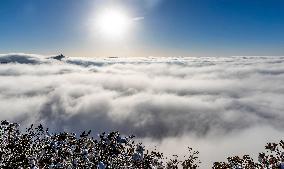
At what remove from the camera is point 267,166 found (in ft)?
81.9

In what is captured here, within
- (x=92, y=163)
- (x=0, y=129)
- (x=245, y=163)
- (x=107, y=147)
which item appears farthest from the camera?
(x=245, y=163)

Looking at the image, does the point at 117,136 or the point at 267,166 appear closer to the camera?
the point at 117,136

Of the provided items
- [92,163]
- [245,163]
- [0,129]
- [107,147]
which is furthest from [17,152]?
[245,163]

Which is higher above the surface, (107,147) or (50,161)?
(107,147)

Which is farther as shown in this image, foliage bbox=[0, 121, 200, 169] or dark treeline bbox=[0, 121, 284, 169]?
dark treeline bbox=[0, 121, 284, 169]

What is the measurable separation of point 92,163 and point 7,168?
4.54 meters

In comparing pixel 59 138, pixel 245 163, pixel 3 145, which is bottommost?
pixel 245 163

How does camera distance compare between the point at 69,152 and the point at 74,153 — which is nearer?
the point at 74,153

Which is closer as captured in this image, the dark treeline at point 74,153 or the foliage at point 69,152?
the foliage at point 69,152

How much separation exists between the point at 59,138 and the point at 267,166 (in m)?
14.2

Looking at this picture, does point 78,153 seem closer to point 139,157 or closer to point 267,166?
point 139,157

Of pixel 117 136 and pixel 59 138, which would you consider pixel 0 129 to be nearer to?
pixel 59 138

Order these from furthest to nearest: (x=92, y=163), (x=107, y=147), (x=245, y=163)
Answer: (x=245, y=163) → (x=92, y=163) → (x=107, y=147)

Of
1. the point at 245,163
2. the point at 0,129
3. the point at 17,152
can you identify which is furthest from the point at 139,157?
the point at 245,163
